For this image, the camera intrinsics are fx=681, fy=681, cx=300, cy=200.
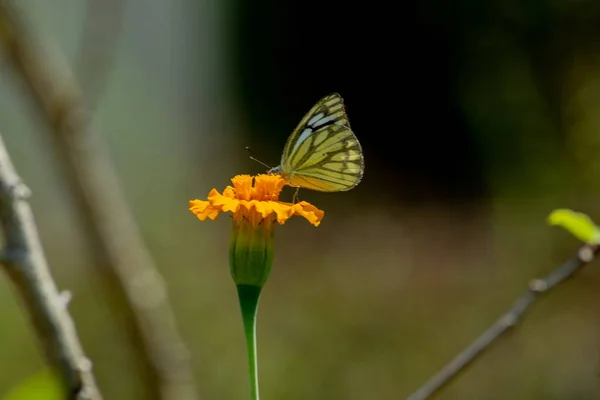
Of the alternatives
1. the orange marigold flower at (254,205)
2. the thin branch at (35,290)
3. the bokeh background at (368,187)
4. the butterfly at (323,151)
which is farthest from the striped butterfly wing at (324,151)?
the bokeh background at (368,187)

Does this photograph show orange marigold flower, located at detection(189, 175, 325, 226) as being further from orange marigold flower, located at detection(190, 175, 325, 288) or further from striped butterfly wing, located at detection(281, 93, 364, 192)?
striped butterfly wing, located at detection(281, 93, 364, 192)

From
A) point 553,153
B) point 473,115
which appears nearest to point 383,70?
point 473,115

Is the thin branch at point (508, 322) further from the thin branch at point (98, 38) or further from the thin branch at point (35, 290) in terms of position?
the thin branch at point (98, 38)

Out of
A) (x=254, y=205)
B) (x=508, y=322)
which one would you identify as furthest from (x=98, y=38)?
(x=508, y=322)

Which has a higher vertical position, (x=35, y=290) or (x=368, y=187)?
(x=35, y=290)

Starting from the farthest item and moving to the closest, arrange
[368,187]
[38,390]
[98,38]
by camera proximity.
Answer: [368,187], [98,38], [38,390]

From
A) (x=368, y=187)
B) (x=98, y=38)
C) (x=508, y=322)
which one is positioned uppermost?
(x=98, y=38)

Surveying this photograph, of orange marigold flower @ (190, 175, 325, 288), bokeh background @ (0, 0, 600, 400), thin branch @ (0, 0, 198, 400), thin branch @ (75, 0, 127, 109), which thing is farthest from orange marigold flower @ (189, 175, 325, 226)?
bokeh background @ (0, 0, 600, 400)

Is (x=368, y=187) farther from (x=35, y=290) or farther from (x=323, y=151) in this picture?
(x=35, y=290)
